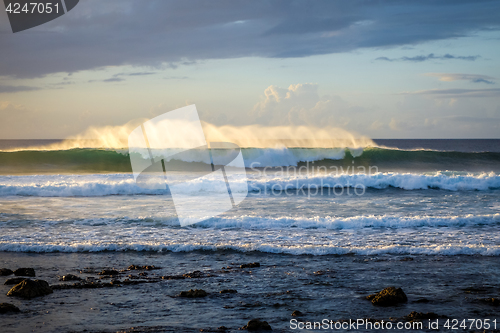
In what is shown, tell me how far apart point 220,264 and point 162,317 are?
7.47ft

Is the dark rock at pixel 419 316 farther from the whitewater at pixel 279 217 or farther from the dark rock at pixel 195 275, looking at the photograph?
the dark rock at pixel 195 275

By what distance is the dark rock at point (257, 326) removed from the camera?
414 cm

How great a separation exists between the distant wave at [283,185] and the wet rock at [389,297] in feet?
35.3

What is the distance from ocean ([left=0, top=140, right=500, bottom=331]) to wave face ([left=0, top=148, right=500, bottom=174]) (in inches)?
331

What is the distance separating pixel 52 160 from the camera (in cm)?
2773

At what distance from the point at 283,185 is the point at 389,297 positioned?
472 inches

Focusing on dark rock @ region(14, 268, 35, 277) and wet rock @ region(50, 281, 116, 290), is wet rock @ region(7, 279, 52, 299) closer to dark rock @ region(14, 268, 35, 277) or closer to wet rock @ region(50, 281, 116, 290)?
wet rock @ region(50, 281, 116, 290)

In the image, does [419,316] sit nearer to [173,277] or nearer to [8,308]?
[173,277]

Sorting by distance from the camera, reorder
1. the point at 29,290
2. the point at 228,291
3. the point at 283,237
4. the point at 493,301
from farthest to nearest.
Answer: the point at 283,237 → the point at 228,291 → the point at 29,290 → the point at 493,301

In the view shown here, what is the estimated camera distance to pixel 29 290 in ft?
16.8

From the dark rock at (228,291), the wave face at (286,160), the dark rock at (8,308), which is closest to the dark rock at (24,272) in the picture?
the dark rock at (8,308)

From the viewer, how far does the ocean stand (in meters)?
5.04

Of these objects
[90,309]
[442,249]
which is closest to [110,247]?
[90,309]

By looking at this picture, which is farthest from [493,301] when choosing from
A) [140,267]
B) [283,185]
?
[283,185]
